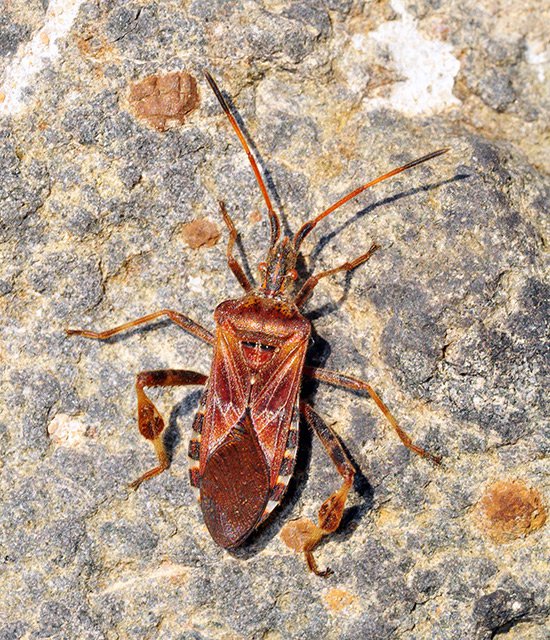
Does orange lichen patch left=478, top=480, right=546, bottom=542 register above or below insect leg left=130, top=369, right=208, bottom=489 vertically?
below

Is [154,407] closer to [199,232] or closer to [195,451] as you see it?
[195,451]

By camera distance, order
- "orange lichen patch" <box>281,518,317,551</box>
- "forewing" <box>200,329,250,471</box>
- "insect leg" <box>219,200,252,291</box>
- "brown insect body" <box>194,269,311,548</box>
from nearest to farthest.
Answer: "brown insect body" <box>194,269,311,548</box>, "forewing" <box>200,329,250,471</box>, "orange lichen patch" <box>281,518,317,551</box>, "insect leg" <box>219,200,252,291</box>

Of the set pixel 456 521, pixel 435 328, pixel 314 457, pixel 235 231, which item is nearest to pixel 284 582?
pixel 314 457

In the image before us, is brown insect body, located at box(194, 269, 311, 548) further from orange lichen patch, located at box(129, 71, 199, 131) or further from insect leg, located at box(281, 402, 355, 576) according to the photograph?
orange lichen patch, located at box(129, 71, 199, 131)

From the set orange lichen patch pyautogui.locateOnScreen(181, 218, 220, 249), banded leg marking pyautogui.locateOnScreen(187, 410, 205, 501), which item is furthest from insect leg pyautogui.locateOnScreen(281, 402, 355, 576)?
orange lichen patch pyautogui.locateOnScreen(181, 218, 220, 249)

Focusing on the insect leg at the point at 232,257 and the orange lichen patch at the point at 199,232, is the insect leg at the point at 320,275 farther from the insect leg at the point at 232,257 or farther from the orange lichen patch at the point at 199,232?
the orange lichen patch at the point at 199,232

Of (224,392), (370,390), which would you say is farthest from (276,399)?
(370,390)
